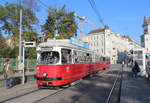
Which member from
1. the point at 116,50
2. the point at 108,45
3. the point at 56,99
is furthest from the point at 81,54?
the point at 116,50

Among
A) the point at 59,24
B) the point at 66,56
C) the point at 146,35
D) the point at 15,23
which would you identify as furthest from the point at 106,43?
the point at 66,56

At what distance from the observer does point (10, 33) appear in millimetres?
39469

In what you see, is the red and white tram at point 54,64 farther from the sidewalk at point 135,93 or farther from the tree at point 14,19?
the tree at point 14,19

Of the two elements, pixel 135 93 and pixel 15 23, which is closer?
pixel 135 93

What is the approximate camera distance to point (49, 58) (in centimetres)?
1223

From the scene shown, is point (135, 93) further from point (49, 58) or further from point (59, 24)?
point (59, 24)

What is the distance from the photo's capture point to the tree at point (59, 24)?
3819 cm

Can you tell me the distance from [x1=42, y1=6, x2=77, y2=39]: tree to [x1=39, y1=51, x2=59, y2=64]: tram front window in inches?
998

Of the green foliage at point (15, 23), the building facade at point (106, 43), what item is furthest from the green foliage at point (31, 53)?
the building facade at point (106, 43)

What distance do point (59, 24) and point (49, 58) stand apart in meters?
27.7

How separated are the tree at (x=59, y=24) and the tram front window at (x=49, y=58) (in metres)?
25.3

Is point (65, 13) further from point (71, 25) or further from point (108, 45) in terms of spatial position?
point (108, 45)

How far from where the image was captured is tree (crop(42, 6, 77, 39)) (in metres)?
38.2

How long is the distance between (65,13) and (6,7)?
1198cm
